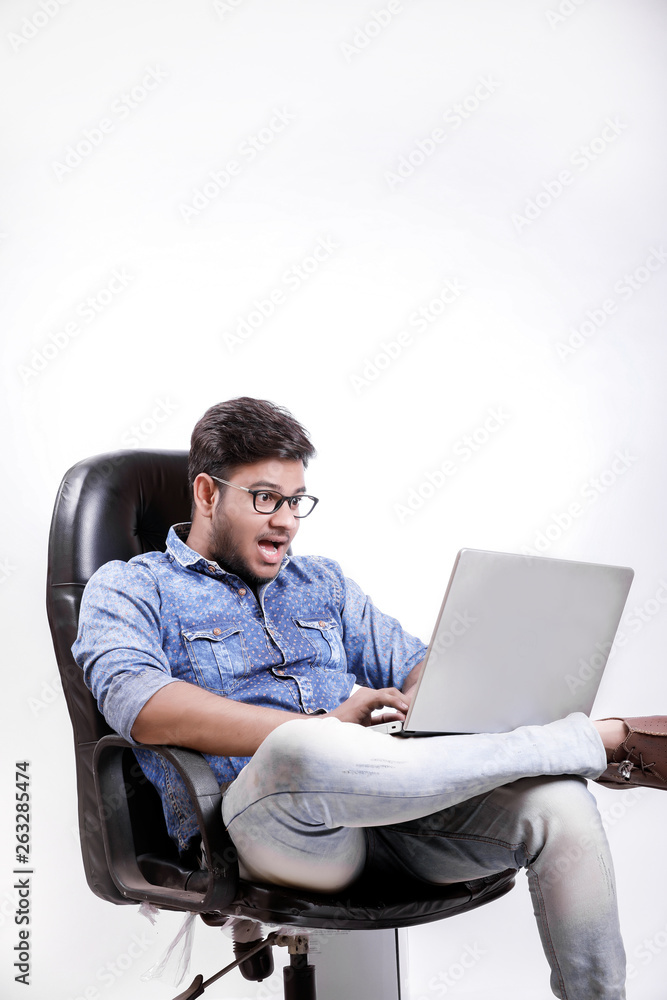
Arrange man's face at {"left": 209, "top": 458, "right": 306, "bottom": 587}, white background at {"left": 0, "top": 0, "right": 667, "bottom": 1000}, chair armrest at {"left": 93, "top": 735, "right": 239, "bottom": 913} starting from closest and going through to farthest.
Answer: chair armrest at {"left": 93, "top": 735, "right": 239, "bottom": 913} < man's face at {"left": 209, "top": 458, "right": 306, "bottom": 587} < white background at {"left": 0, "top": 0, "right": 667, "bottom": 1000}

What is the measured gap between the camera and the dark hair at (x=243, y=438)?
173 cm

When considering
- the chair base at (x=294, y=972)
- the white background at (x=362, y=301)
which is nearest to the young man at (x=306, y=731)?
the chair base at (x=294, y=972)

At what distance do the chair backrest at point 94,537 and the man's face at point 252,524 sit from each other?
153 millimetres

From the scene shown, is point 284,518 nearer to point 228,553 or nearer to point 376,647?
point 228,553

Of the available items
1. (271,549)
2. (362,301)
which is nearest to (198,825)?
(271,549)

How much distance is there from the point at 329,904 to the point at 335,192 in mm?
2012

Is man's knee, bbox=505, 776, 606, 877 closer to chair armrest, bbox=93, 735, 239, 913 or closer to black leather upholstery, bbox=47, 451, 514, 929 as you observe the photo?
black leather upholstery, bbox=47, 451, 514, 929

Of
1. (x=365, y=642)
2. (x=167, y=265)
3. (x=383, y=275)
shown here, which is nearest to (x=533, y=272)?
(x=383, y=275)

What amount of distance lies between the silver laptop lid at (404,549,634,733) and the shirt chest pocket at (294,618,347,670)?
0.56 meters

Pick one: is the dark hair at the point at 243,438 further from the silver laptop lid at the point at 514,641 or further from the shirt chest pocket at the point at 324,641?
the silver laptop lid at the point at 514,641

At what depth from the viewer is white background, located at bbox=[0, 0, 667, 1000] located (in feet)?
7.69

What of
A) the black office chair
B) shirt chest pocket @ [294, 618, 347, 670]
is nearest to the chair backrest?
the black office chair

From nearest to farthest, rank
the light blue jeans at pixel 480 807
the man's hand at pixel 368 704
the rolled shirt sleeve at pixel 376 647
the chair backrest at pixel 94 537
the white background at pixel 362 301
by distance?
the light blue jeans at pixel 480 807 < the man's hand at pixel 368 704 < the chair backrest at pixel 94 537 < the rolled shirt sleeve at pixel 376 647 < the white background at pixel 362 301

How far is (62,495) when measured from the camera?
1664 millimetres
